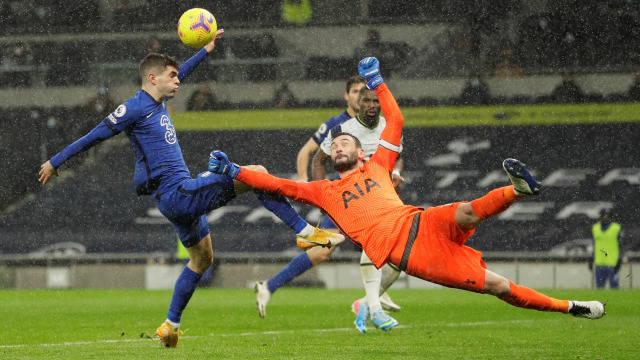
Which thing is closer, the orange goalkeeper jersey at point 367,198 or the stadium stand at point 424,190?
the orange goalkeeper jersey at point 367,198

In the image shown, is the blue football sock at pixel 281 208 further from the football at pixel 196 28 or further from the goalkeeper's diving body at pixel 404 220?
the football at pixel 196 28

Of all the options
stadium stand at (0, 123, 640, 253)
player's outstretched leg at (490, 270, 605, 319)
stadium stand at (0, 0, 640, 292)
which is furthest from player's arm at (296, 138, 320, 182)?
stadium stand at (0, 0, 640, 292)

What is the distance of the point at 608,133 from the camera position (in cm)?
2280

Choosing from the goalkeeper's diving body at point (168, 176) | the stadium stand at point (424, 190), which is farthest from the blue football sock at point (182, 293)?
the stadium stand at point (424, 190)

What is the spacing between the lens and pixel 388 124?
251 inches

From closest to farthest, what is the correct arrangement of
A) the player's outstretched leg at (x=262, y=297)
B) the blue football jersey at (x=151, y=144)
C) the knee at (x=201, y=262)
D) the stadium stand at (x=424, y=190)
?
the blue football jersey at (x=151, y=144) < the knee at (x=201, y=262) < the player's outstretched leg at (x=262, y=297) < the stadium stand at (x=424, y=190)

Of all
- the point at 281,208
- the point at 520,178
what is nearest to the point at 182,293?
the point at 281,208

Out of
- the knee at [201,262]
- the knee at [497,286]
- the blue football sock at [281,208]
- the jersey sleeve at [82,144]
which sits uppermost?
the jersey sleeve at [82,144]

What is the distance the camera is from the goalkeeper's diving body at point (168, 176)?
20.8 ft

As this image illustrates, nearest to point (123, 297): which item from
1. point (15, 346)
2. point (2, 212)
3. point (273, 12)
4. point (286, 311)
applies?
point (286, 311)

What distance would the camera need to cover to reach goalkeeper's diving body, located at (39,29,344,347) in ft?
20.8

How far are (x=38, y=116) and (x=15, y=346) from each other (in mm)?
17787

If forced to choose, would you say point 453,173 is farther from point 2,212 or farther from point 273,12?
point 2,212

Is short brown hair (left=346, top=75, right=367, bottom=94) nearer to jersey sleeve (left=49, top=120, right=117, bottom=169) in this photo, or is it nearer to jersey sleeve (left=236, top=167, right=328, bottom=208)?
jersey sleeve (left=236, top=167, right=328, bottom=208)
